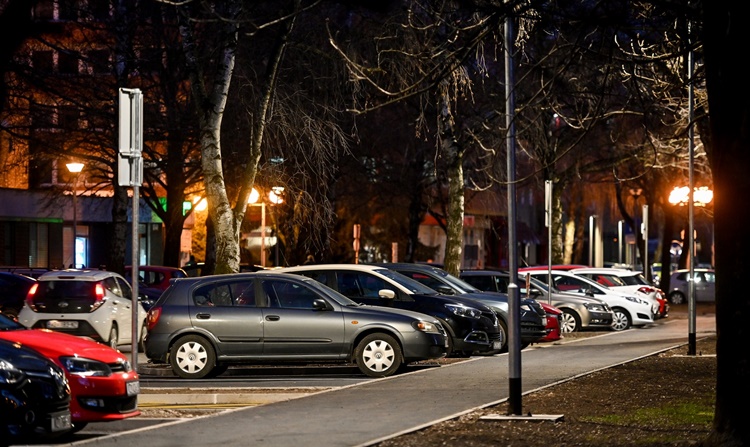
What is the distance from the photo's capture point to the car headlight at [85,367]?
12.9 meters

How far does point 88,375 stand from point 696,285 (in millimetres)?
46454

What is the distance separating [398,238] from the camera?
2581 inches

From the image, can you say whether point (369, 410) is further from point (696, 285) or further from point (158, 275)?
point (696, 285)

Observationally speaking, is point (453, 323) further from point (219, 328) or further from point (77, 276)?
point (77, 276)

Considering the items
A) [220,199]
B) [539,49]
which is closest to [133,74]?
[539,49]

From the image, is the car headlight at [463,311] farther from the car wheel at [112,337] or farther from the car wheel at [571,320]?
the car wheel at [571,320]

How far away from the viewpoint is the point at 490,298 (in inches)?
1034

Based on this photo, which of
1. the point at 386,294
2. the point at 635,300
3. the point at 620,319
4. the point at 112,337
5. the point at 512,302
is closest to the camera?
the point at 512,302

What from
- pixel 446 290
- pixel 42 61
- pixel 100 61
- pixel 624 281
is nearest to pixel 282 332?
pixel 446 290

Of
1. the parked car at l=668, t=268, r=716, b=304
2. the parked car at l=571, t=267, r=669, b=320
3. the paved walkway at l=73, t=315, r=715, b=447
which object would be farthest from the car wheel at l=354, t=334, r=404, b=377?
the parked car at l=668, t=268, r=716, b=304

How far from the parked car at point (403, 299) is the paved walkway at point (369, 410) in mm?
619

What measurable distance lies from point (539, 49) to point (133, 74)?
13.7m

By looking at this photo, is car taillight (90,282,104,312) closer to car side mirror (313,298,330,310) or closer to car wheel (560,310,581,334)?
car side mirror (313,298,330,310)

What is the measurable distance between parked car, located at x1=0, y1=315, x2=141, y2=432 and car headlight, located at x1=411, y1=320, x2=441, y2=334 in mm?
7032
